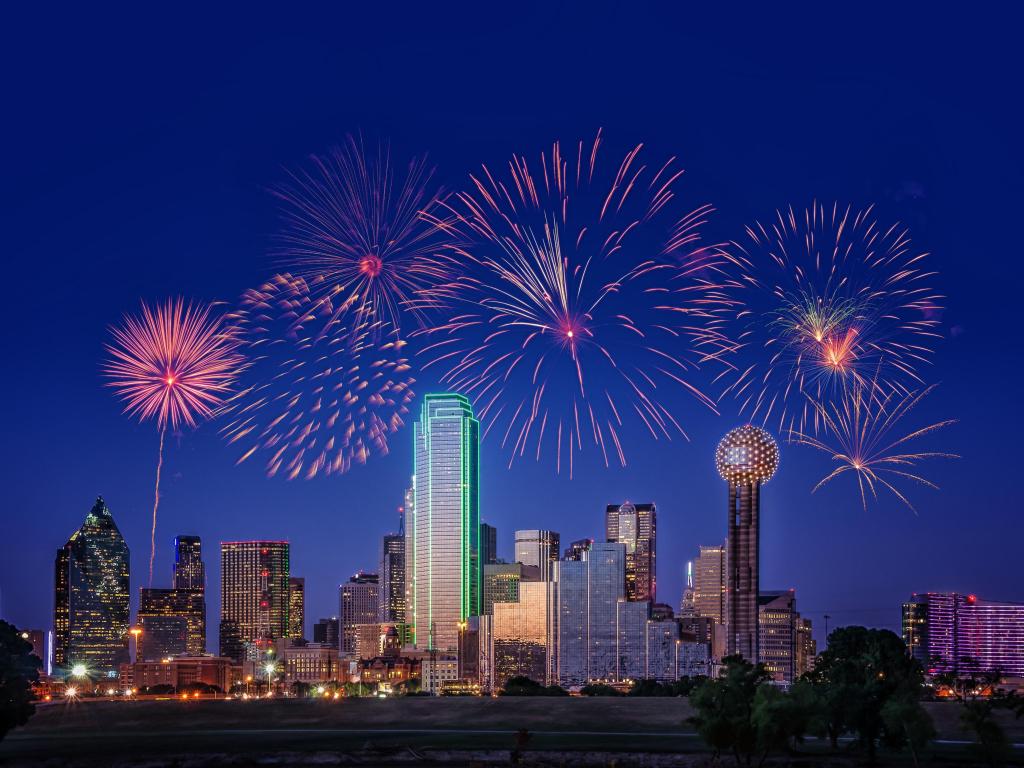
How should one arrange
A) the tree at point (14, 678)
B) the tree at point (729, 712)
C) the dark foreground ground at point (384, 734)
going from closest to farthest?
the tree at point (729, 712)
the dark foreground ground at point (384, 734)
the tree at point (14, 678)

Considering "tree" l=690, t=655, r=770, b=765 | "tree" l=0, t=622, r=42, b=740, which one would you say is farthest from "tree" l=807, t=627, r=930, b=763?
"tree" l=0, t=622, r=42, b=740

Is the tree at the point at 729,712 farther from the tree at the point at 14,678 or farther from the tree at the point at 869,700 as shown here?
the tree at the point at 14,678

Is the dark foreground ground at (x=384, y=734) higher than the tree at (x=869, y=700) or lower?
lower

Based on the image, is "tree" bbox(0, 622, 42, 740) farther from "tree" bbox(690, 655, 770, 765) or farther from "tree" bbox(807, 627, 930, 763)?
"tree" bbox(807, 627, 930, 763)

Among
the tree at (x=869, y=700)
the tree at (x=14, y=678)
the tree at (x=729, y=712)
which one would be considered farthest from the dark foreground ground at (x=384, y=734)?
the tree at (x=729, y=712)

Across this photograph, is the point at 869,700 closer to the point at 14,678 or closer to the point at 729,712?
the point at 729,712

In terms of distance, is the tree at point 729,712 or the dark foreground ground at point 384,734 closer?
the tree at point 729,712

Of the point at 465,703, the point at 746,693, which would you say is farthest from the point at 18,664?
the point at 746,693
